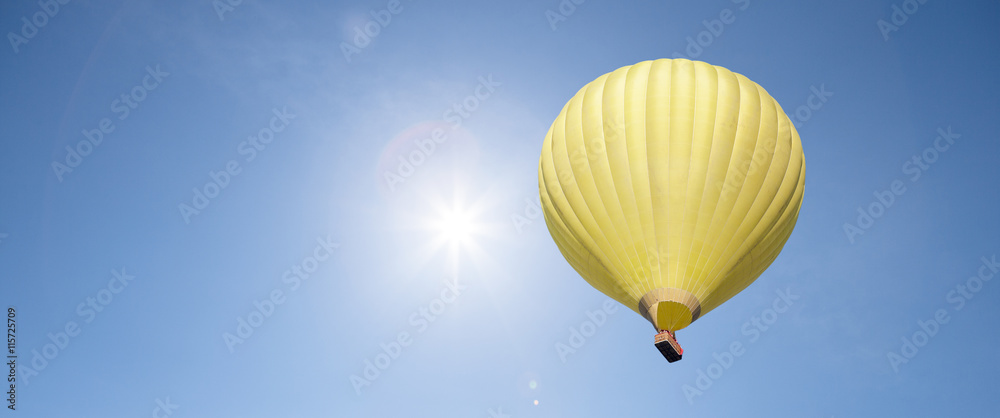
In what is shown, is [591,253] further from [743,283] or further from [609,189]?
[743,283]

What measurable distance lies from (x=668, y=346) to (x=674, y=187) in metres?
4.96

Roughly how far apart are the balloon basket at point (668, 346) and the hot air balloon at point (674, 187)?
7 centimetres

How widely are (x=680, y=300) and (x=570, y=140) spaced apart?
685 centimetres

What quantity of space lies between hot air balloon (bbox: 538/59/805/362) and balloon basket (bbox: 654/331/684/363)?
65mm

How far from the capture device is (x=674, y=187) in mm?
20219

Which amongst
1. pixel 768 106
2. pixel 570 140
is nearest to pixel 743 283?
pixel 768 106

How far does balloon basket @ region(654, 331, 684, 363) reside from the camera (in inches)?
760

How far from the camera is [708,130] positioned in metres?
21.0

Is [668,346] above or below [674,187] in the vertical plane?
below

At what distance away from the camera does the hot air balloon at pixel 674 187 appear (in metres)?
20.0

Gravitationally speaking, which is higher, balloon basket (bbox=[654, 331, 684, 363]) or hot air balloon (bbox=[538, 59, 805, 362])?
hot air balloon (bbox=[538, 59, 805, 362])

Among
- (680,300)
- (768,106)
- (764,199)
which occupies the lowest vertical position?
(680,300)

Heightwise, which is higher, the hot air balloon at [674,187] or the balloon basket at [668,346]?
the hot air balloon at [674,187]

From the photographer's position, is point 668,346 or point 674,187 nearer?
point 668,346
